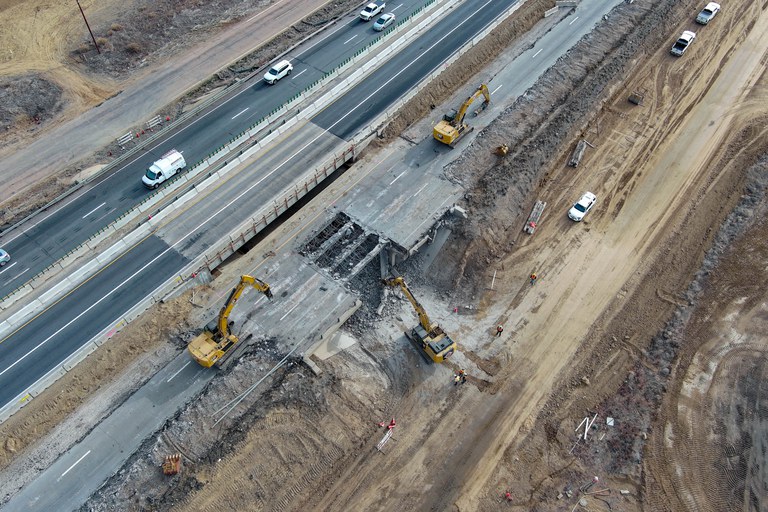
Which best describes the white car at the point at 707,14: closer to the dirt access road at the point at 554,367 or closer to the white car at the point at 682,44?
the white car at the point at 682,44

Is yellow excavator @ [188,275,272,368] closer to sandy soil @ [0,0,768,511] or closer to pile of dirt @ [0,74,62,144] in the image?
sandy soil @ [0,0,768,511]

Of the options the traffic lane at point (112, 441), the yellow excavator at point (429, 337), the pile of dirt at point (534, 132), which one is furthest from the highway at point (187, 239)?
the yellow excavator at point (429, 337)

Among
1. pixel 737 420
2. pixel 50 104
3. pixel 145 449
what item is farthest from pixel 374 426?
pixel 50 104

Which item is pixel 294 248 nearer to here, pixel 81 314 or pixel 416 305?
pixel 416 305

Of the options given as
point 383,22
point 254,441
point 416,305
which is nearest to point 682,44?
point 383,22

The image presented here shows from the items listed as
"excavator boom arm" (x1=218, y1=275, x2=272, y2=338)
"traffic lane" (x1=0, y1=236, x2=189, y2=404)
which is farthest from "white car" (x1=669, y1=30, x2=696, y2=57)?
"traffic lane" (x1=0, y1=236, x2=189, y2=404)

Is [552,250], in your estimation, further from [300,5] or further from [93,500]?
[300,5]
